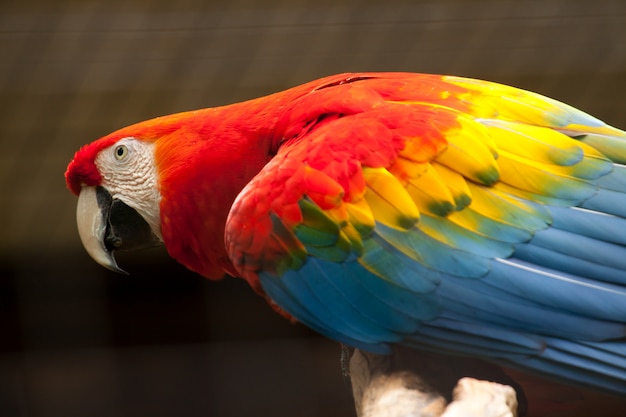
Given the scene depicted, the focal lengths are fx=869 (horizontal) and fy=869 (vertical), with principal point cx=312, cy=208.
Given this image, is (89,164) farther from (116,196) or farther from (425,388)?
(425,388)

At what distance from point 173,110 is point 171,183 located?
0.70 metres

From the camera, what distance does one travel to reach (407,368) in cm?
89

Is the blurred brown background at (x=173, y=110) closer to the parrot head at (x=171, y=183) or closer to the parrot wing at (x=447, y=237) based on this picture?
the parrot head at (x=171, y=183)

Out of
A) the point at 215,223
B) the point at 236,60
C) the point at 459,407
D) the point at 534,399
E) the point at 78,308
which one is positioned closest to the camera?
the point at 459,407

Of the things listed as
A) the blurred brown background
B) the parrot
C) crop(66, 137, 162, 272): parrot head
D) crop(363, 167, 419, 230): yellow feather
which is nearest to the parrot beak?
crop(66, 137, 162, 272): parrot head

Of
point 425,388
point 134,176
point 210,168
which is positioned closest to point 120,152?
point 134,176

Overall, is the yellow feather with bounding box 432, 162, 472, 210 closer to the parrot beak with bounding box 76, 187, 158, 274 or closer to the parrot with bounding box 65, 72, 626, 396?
the parrot with bounding box 65, 72, 626, 396

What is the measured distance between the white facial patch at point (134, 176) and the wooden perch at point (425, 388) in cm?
34

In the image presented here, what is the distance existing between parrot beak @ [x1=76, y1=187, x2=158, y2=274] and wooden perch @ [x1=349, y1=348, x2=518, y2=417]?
→ 1.18 ft

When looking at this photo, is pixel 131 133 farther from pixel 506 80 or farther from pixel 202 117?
pixel 506 80

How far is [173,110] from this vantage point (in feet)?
5.83

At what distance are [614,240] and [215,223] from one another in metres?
0.48

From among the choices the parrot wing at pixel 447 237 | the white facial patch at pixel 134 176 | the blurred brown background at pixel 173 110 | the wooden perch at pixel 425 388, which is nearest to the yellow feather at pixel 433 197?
the parrot wing at pixel 447 237

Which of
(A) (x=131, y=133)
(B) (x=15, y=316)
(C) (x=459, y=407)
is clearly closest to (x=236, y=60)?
(A) (x=131, y=133)
